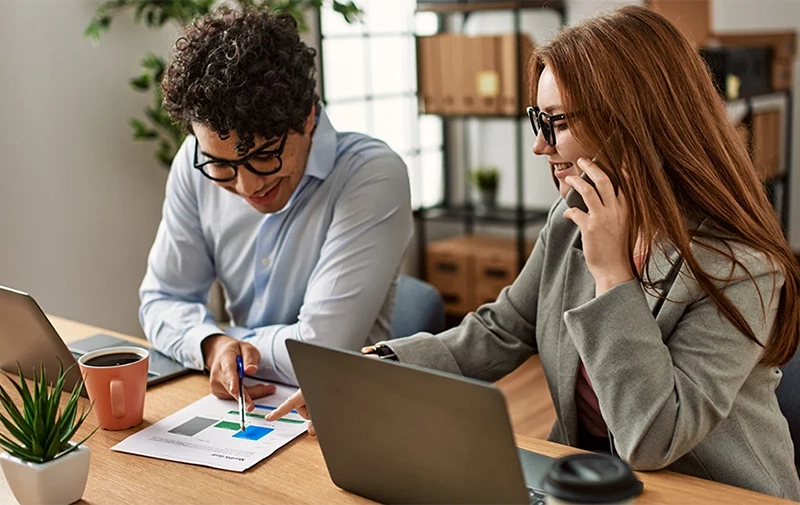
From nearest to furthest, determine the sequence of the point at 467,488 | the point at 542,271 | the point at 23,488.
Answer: the point at 467,488 < the point at 23,488 < the point at 542,271

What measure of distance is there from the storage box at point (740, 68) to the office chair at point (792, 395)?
243cm

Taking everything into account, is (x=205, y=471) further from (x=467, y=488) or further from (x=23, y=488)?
(x=467, y=488)

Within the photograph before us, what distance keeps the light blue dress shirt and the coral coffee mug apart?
262 millimetres

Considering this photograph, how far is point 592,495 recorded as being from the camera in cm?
85

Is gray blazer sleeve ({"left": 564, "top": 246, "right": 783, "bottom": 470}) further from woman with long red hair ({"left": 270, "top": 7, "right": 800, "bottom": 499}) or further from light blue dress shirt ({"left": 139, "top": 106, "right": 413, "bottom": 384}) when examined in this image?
light blue dress shirt ({"left": 139, "top": 106, "right": 413, "bottom": 384})

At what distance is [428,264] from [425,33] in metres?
1.16

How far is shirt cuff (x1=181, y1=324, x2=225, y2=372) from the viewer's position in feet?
5.75

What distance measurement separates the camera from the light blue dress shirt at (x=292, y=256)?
5.96 ft

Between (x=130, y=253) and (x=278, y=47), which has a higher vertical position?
(x=278, y=47)

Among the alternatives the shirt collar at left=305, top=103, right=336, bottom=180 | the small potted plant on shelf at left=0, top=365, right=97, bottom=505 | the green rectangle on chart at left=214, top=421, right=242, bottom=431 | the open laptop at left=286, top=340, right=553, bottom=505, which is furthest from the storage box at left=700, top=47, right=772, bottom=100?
the small potted plant on shelf at left=0, top=365, right=97, bottom=505

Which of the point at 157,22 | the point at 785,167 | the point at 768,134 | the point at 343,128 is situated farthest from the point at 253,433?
the point at 785,167

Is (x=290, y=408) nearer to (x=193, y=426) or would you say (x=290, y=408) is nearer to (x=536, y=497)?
(x=193, y=426)

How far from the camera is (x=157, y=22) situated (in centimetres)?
334

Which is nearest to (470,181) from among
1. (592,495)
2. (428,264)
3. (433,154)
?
→ (433,154)
